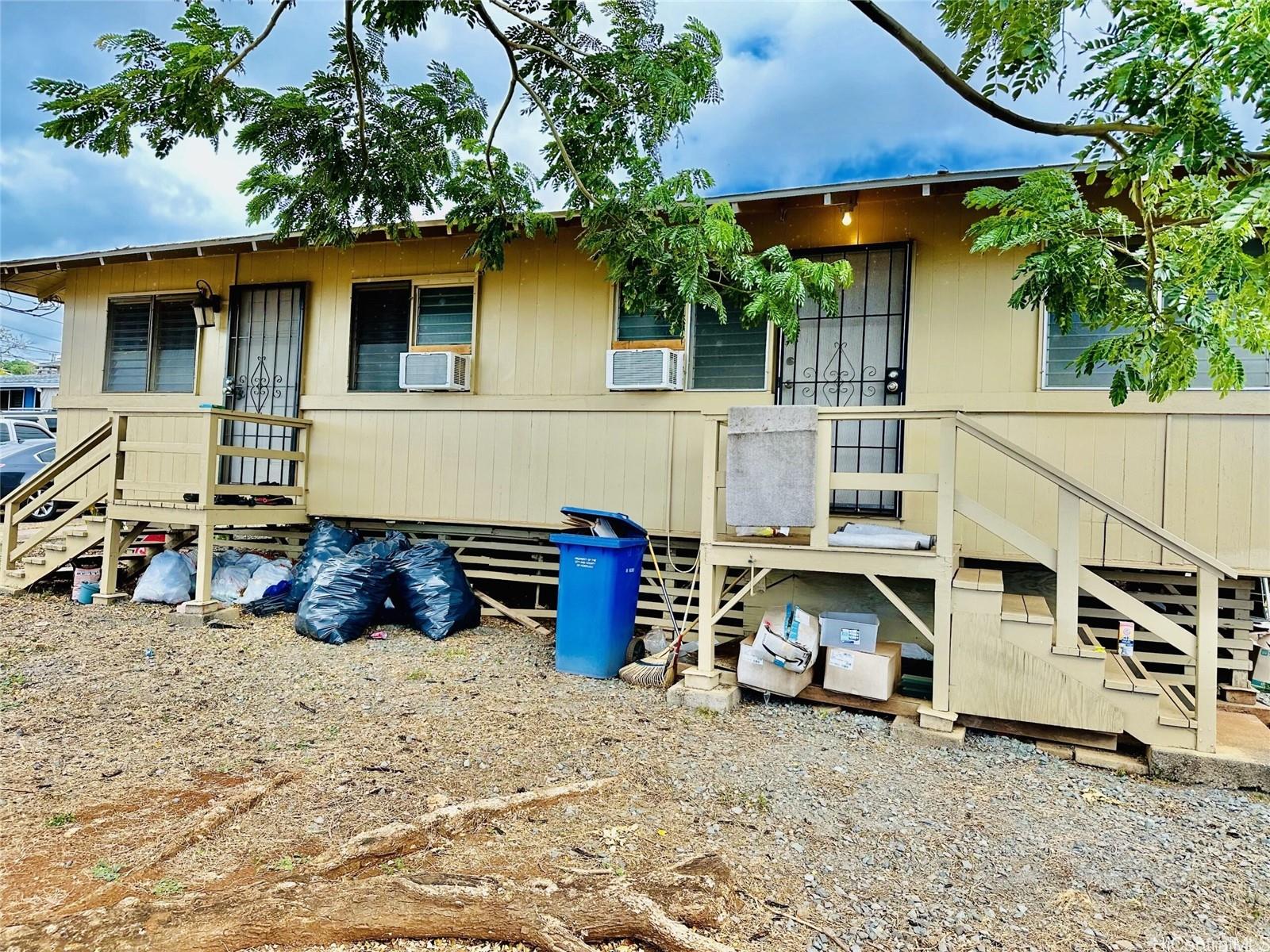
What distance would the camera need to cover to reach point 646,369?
550cm

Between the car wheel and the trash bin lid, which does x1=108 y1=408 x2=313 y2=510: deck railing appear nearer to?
the car wheel

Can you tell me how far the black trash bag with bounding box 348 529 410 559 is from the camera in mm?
5770

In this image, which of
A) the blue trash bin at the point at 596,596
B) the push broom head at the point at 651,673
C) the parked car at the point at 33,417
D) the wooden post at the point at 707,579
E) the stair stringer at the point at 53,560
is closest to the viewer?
the wooden post at the point at 707,579

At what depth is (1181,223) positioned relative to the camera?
3.29m

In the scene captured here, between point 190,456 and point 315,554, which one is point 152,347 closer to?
point 190,456

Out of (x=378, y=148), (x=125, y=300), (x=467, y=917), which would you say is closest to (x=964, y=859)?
(x=467, y=917)

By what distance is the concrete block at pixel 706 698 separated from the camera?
4152mm

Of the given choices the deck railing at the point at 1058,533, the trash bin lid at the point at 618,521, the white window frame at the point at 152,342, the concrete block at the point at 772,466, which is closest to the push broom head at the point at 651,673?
the trash bin lid at the point at 618,521

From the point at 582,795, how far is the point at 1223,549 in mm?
4043

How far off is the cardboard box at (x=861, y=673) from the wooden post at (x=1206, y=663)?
1373 millimetres

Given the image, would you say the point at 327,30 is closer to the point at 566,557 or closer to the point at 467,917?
the point at 566,557

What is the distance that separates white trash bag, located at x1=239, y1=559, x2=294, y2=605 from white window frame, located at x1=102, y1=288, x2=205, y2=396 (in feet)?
6.99

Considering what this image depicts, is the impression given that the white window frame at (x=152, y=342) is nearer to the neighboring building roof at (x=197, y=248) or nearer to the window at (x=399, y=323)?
the neighboring building roof at (x=197, y=248)

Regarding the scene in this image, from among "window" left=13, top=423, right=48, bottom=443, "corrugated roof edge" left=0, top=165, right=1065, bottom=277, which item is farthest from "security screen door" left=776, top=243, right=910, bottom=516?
"window" left=13, top=423, right=48, bottom=443
